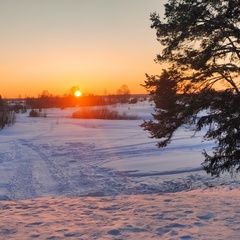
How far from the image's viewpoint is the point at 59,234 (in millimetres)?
5754

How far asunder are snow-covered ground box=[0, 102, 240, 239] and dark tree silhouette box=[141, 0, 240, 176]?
6.39 ft

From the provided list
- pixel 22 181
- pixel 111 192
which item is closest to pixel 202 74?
pixel 111 192

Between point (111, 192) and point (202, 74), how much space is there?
16.1 feet

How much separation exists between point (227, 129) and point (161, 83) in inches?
100

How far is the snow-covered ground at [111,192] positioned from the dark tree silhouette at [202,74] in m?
1.95

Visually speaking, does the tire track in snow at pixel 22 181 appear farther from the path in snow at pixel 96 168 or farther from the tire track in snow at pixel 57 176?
the tire track in snow at pixel 57 176

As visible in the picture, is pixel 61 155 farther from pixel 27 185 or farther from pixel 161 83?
pixel 161 83

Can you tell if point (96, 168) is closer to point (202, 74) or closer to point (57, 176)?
point (57, 176)

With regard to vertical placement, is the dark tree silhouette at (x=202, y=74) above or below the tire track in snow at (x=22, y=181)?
above

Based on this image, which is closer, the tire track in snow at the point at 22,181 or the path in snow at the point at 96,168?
the tire track in snow at the point at 22,181

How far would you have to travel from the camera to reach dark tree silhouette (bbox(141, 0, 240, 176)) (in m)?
Answer: 9.23

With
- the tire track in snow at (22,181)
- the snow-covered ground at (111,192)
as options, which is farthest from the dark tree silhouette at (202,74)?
the tire track in snow at (22,181)

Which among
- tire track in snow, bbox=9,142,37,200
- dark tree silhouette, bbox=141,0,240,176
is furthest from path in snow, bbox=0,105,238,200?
dark tree silhouette, bbox=141,0,240,176

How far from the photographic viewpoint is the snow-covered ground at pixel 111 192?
6008 millimetres
